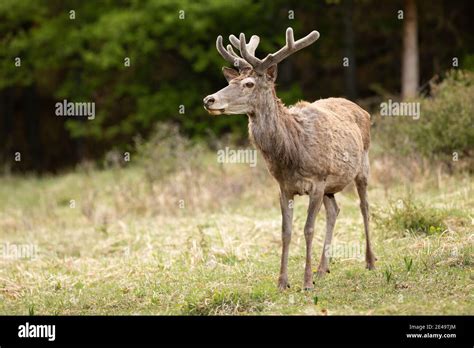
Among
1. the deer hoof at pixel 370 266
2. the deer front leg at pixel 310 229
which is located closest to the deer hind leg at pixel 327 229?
the deer hoof at pixel 370 266

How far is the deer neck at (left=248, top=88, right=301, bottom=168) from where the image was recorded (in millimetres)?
8852

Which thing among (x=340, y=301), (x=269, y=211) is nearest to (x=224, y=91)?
(x=340, y=301)

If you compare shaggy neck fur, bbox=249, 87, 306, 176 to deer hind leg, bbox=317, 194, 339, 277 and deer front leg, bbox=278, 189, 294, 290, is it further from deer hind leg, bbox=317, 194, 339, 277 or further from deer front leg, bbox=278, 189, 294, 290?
deer hind leg, bbox=317, 194, 339, 277

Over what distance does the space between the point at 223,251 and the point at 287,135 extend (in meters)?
2.66

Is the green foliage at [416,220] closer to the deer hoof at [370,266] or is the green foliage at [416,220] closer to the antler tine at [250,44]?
the deer hoof at [370,266]

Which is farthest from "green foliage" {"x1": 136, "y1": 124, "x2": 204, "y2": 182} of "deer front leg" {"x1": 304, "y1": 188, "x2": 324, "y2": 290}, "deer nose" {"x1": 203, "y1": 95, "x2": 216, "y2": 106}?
"deer nose" {"x1": 203, "y1": 95, "x2": 216, "y2": 106}

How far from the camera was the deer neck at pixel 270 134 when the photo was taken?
348 inches

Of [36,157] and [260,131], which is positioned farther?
[36,157]

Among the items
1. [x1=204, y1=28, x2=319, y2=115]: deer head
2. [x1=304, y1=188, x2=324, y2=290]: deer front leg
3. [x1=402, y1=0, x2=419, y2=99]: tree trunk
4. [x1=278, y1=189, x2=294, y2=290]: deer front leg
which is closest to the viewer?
[x1=204, y1=28, x2=319, y2=115]: deer head

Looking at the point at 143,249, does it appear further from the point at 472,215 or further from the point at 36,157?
the point at 36,157

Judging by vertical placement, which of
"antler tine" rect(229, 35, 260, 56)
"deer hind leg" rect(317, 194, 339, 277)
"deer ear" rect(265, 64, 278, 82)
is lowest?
"deer hind leg" rect(317, 194, 339, 277)

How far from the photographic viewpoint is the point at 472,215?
11242 mm

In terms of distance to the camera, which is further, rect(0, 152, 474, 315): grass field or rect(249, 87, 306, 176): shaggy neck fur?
rect(249, 87, 306, 176): shaggy neck fur
